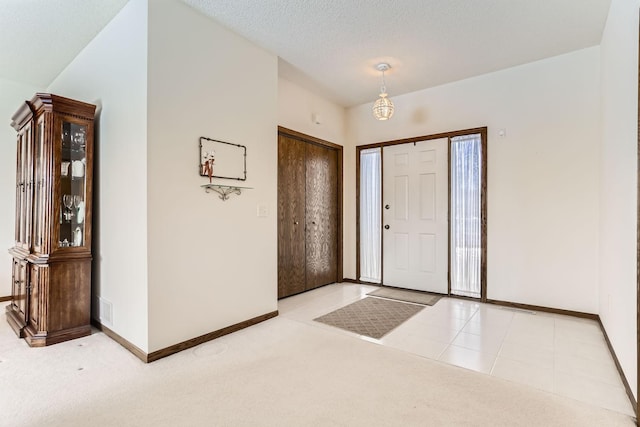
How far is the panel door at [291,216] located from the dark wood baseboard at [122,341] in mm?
1848

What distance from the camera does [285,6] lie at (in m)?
2.61

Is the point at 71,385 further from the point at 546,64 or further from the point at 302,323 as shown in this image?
the point at 546,64

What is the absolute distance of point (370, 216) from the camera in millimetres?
4941

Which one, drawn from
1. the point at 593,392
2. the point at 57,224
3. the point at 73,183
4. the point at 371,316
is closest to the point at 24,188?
the point at 73,183

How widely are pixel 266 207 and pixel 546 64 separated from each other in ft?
11.2

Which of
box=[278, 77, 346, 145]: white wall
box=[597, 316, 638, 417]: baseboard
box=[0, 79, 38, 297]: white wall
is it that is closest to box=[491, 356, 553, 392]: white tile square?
box=[597, 316, 638, 417]: baseboard

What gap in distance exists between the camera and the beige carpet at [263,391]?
1751mm

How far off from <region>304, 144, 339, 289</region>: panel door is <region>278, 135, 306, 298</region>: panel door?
0.13 metres

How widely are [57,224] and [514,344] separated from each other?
3998 millimetres

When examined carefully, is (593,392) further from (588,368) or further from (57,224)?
(57,224)

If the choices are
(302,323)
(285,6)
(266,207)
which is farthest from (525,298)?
(285,6)

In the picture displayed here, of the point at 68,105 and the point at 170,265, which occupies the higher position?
the point at 68,105

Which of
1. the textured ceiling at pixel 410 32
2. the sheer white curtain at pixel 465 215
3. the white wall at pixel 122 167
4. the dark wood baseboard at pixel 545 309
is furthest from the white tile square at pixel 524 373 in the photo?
the textured ceiling at pixel 410 32

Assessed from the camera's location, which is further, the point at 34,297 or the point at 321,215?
the point at 321,215
